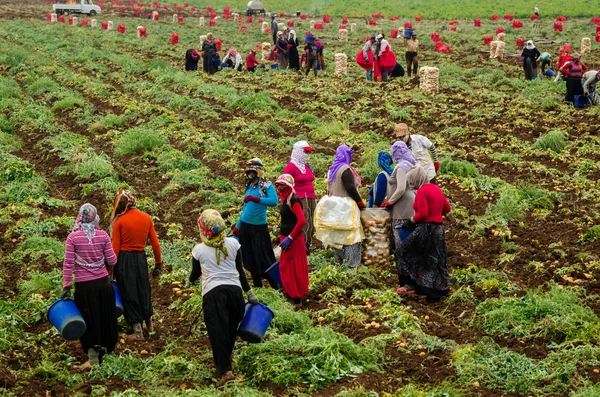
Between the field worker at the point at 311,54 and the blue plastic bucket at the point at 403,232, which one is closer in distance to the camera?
the blue plastic bucket at the point at 403,232

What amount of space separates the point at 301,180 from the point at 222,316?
3.37 m

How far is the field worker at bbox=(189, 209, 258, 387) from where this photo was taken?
280 inches

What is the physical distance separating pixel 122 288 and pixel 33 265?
9.87 ft

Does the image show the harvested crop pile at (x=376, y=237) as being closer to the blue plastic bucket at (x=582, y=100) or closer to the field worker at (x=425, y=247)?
the field worker at (x=425, y=247)

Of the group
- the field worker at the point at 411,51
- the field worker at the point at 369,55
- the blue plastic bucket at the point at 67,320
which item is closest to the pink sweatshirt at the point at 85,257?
the blue plastic bucket at the point at 67,320

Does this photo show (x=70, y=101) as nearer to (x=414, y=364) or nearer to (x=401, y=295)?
(x=401, y=295)

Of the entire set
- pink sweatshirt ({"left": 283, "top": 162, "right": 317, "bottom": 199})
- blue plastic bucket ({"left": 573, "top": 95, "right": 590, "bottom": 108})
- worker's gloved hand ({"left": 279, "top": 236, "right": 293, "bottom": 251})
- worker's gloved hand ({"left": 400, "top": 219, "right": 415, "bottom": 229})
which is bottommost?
worker's gloved hand ({"left": 279, "top": 236, "right": 293, "bottom": 251})

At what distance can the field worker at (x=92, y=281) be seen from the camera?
24.1 feet

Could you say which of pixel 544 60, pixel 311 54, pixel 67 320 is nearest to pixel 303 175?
pixel 67 320

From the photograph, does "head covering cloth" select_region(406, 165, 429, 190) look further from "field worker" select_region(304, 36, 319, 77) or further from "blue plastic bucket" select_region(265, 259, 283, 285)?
"field worker" select_region(304, 36, 319, 77)

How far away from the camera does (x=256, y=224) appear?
9.38 meters

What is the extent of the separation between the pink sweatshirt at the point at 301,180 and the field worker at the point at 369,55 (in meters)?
15.0

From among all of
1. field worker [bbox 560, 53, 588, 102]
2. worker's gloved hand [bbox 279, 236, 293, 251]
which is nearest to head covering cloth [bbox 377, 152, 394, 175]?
worker's gloved hand [bbox 279, 236, 293, 251]

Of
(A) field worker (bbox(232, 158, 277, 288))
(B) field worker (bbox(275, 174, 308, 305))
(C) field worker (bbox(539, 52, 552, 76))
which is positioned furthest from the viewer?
(C) field worker (bbox(539, 52, 552, 76))
